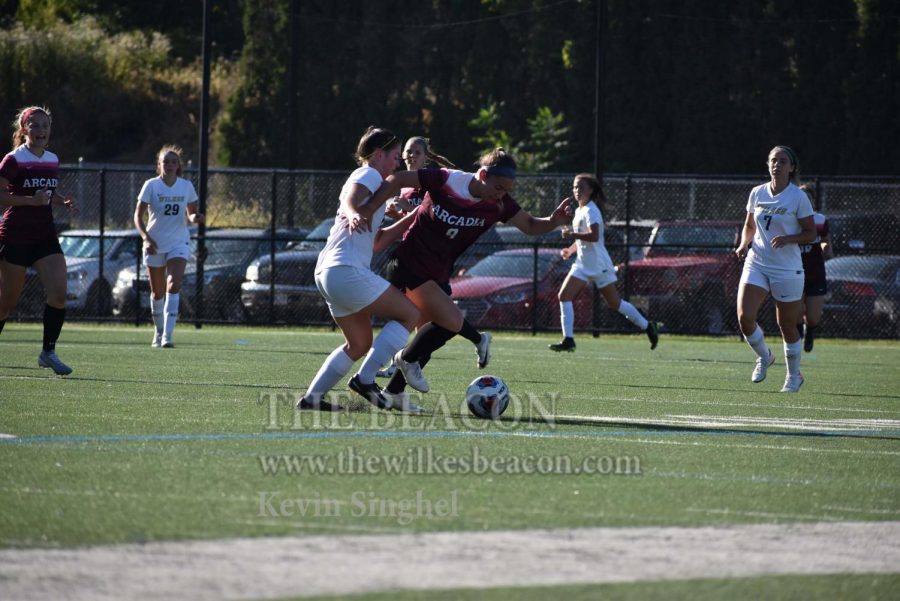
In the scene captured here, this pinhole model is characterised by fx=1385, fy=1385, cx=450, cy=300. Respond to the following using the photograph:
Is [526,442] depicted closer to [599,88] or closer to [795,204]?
[795,204]

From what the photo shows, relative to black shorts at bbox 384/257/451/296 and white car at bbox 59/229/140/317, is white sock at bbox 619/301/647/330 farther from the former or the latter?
white car at bbox 59/229/140/317

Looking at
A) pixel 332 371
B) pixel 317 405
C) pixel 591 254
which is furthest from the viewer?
pixel 591 254

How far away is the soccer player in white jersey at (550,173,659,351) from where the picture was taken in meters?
15.9

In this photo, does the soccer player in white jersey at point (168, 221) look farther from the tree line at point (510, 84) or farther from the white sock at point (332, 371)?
the tree line at point (510, 84)

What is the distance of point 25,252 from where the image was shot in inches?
443

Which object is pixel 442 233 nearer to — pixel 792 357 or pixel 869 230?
pixel 792 357

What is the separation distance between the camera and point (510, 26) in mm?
40750

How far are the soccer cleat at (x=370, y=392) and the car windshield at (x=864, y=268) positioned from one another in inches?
554

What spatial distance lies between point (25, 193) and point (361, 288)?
428 centimetres

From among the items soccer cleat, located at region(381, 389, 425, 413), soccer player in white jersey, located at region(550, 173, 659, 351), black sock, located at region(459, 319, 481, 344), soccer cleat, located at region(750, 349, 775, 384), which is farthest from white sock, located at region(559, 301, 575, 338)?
soccer cleat, located at region(381, 389, 425, 413)

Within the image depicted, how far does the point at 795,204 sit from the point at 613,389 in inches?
85.0

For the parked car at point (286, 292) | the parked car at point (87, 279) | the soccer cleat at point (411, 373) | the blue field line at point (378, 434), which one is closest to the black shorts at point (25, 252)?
the soccer cleat at point (411, 373)

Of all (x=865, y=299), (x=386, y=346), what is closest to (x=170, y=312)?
(x=386, y=346)

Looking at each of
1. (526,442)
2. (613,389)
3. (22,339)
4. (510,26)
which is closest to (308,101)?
(510,26)
